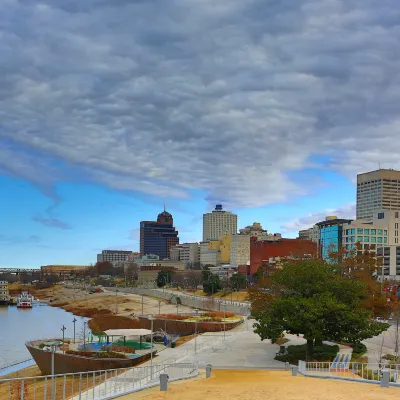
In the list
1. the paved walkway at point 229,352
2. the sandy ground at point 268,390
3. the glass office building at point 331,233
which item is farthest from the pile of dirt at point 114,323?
the glass office building at point 331,233

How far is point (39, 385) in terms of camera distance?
40125mm

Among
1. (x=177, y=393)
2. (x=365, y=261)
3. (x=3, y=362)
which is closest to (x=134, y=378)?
(x=177, y=393)

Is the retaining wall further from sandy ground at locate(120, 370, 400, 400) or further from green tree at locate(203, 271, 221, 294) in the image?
sandy ground at locate(120, 370, 400, 400)

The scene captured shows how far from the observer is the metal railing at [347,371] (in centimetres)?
3139

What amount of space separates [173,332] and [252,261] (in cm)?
9597

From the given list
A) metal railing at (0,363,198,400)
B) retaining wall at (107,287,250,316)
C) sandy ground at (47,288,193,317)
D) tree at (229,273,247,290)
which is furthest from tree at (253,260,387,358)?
tree at (229,273,247,290)

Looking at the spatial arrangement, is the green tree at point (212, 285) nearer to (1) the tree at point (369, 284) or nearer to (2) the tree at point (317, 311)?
(1) the tree at point (369, 284)

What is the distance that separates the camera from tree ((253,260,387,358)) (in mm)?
37750

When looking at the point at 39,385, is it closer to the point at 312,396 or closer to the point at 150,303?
the point at 312,396

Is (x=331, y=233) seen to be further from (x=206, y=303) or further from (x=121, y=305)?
(x=121, y=305)

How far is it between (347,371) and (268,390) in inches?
339

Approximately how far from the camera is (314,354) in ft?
134

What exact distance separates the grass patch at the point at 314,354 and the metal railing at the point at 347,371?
256 cm

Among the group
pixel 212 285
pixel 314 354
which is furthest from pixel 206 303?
pixel 314 354
